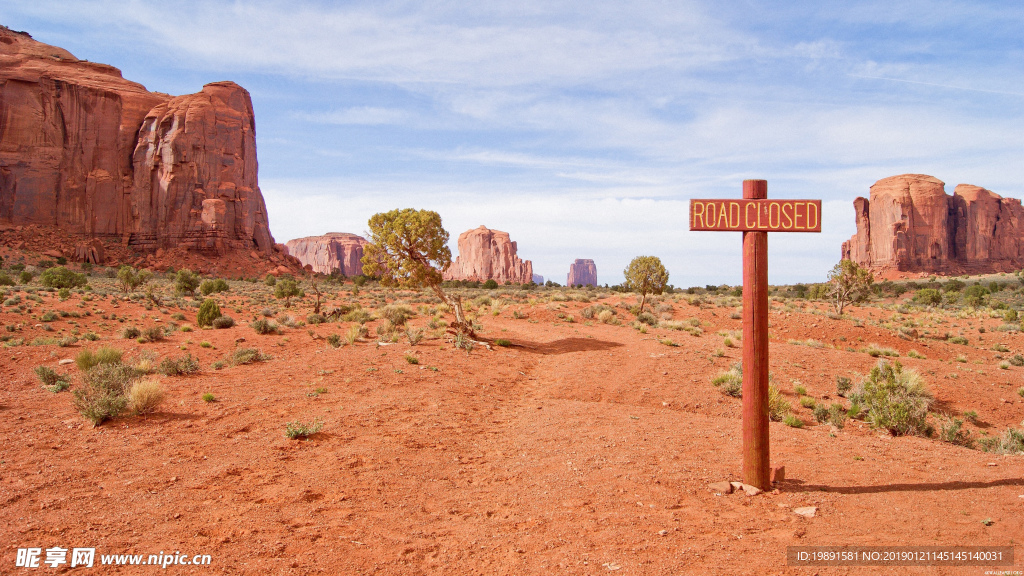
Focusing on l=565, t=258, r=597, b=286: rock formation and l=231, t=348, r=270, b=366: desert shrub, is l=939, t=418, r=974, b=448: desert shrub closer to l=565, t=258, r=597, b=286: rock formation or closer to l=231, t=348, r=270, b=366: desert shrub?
l=231, t=348, r=270, b=366: desert shrub

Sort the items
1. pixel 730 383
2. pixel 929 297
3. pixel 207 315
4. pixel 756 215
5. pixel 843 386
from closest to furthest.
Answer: pixel 756 215 → pixel 730 383 → pixel 843 386 → pixel 207 315 → pixel 929 297

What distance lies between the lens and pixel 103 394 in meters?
8.43

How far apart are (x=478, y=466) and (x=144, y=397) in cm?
583

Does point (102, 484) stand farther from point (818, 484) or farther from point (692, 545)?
point (818, 484)

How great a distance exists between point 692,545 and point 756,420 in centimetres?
194

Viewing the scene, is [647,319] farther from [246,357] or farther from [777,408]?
[246,357]

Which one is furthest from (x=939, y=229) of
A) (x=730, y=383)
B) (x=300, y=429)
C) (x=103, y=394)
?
(x=103, y=394)

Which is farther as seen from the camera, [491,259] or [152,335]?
[491,259]

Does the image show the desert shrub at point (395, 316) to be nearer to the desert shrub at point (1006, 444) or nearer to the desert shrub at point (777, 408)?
the desert shrub at point (777, 408)

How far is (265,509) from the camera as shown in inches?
210

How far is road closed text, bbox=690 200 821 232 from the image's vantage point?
5797mm

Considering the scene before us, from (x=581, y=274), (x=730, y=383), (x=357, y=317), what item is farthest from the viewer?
(x=581, y=274)

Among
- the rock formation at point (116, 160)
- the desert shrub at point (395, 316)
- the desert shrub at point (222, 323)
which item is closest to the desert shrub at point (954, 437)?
the desert shrub at point (395, 316)

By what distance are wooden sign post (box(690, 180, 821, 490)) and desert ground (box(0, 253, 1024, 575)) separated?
0.64 metres
